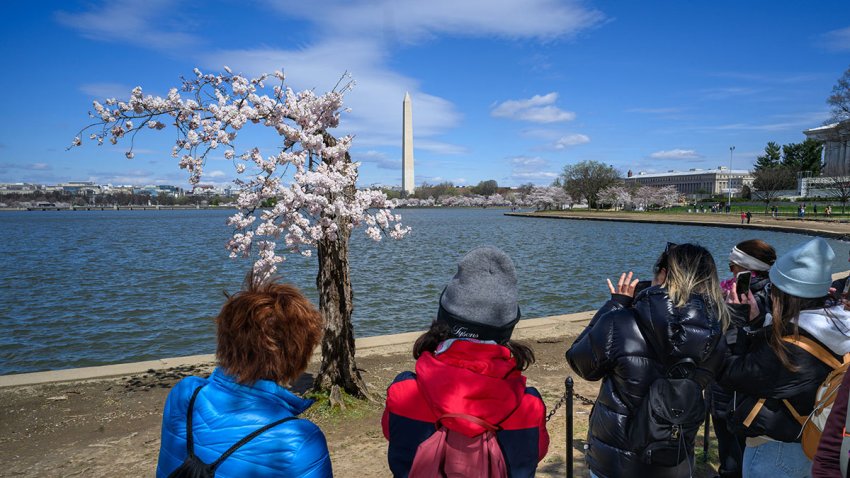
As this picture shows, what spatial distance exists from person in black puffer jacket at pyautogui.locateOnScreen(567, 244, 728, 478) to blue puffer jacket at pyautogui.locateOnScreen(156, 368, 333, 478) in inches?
57.9

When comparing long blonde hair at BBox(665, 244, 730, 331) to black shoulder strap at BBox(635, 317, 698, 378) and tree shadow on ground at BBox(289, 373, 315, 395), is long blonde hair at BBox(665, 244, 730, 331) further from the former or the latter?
tree shadow on ground at BBox(289, 373, 315, 395)

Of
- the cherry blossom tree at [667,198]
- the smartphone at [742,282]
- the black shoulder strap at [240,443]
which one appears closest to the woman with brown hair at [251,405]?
the black shoulder strap at [240,443]

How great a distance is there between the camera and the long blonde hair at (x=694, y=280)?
265 cm

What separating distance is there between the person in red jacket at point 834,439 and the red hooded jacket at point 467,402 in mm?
870

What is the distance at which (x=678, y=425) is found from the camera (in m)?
2.64

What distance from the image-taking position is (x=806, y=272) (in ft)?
9.11

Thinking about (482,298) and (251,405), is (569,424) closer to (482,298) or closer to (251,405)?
(482,298)

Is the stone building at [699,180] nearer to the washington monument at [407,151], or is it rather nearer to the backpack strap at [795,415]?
the washington monument at [407,151]

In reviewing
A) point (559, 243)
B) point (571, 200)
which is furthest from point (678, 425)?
point (571, 200)

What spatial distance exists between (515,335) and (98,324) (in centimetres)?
1087

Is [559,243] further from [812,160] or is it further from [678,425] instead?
[812,160]

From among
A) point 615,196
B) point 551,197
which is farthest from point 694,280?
point 551,197

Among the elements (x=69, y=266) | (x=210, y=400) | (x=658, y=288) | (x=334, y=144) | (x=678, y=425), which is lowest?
(x=69, y=266)

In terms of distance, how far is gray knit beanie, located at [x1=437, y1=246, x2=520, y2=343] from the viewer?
2.09 metres
